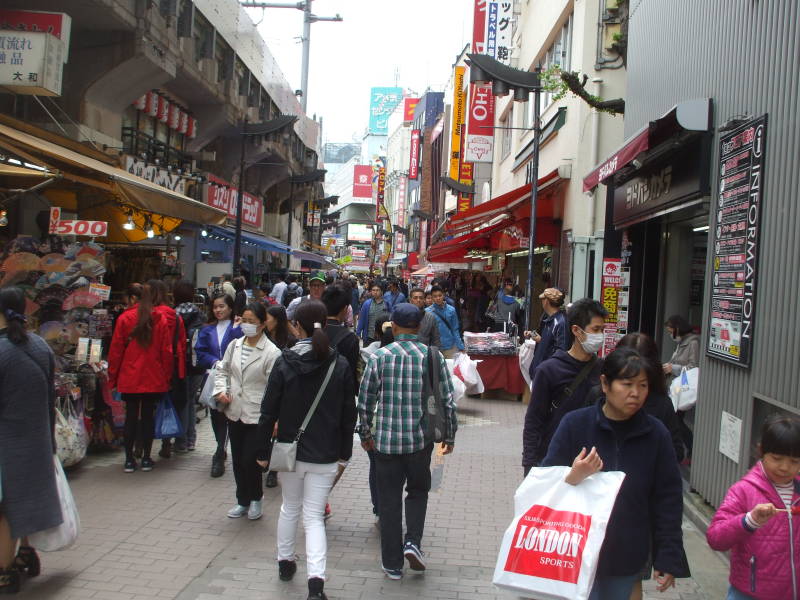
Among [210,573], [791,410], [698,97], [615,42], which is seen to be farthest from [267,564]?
[615,42]

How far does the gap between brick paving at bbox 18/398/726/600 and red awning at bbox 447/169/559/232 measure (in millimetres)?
8267

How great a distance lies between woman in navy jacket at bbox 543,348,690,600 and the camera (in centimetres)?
312

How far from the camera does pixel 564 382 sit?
4.25 metres

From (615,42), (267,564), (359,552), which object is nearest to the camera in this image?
(267,564)

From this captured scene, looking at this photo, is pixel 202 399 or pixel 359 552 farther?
pixel 202 399

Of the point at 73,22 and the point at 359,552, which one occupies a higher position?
the point at 73,22

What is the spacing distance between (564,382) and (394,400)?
108 cm

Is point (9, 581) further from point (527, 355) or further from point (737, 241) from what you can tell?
point (527, 355)

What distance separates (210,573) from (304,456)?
3.52 ft

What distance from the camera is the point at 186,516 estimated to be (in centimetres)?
593

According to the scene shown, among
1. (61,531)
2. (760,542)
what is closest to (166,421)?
(61,531)

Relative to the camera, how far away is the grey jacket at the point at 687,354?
7.46 meters

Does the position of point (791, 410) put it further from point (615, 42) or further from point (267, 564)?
point (615, 42)

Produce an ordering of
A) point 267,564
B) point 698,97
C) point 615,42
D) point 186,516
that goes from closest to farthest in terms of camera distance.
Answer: point 267,564 < point 186,516 < point 698,97 < point 615,42
